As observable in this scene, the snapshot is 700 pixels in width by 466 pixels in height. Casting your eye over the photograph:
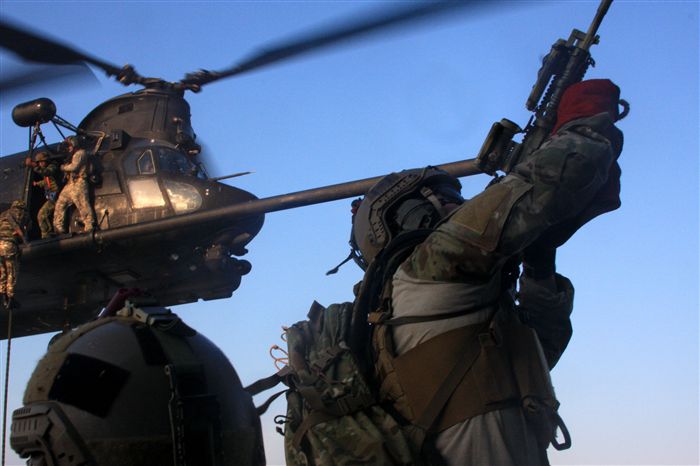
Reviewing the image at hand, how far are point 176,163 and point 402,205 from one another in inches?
304

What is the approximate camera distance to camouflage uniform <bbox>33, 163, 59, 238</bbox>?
10367 millimetres

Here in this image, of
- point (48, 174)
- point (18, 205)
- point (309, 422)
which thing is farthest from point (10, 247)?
point (309, 422)

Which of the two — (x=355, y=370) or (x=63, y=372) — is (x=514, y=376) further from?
(x=63, y=372)

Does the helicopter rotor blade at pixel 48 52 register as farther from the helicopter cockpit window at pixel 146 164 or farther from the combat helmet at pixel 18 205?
the combat helmet at pixel 18 205

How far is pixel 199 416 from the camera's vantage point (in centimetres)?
296

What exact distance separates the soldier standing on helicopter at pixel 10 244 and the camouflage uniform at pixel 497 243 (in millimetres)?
7673

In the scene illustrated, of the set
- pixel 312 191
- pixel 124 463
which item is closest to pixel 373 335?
pixel 124 463

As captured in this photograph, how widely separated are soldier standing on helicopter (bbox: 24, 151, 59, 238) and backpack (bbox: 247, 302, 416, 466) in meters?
7.80

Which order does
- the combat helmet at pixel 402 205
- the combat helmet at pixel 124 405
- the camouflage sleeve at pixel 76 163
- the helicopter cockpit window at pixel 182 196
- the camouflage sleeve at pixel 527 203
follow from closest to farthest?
1. the camouflage sleeve at pixel 527 203
2. the combat helmet at pixel 124 405
3. the combat helmet at pixel 402 205
4. the helicopter cockpit window at pixel 182 196
5. the camouflage sleeve at pixel 76 163

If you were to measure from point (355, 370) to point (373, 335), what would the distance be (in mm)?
199

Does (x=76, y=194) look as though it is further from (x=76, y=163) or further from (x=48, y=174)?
(x=48, y=174)

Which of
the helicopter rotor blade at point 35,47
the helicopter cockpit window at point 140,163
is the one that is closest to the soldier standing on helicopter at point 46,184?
the helicopter cockpit window at point 140,163

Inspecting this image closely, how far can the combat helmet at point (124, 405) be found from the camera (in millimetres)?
2844

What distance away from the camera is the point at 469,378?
2.94 meters
